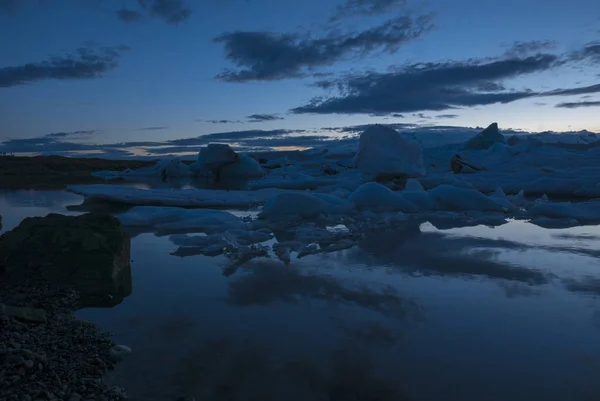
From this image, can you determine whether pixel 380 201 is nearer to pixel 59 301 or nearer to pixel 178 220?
pixel 178 220

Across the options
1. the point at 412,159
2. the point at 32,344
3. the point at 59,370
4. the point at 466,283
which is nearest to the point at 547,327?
the point at 466,283

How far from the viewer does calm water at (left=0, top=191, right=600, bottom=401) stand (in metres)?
1.80

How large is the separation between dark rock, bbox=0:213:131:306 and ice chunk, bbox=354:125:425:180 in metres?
11.3

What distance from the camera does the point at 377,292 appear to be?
3.07 m

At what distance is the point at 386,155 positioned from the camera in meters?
14.1

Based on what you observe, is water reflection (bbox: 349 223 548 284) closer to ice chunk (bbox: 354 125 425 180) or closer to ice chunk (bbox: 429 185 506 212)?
ice chunk (bbox: 429 185 506 212)

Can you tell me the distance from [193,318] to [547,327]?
1971 mm

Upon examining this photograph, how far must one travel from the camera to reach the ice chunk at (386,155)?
14031 mm

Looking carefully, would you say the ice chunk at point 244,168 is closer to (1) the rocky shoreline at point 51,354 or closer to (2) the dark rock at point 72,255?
(2) the dark rock at point 72,255

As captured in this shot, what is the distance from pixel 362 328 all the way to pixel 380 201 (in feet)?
19.5

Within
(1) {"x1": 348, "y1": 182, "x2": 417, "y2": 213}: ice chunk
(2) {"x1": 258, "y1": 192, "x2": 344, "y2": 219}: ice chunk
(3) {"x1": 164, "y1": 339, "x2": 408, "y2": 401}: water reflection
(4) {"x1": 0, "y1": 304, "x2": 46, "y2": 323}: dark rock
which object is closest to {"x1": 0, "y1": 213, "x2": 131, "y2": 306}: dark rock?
(4) {"x1": 0, "y1": 304, "x2": 46, "y2": 323}: dark rock

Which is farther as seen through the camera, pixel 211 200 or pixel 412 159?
pixel 412 159

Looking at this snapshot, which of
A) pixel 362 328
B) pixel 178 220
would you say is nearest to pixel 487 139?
pixel 178 220

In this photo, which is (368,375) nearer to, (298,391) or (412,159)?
(298,391)
